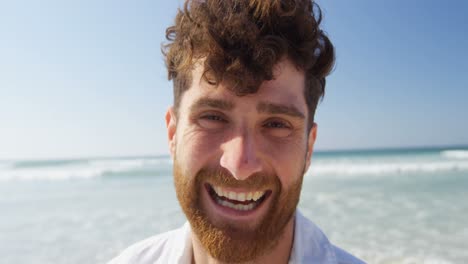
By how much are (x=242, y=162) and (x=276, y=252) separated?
2.43ft

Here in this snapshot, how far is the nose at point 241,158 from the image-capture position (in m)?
1.76

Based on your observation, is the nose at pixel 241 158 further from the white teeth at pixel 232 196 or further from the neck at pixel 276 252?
the neck at pixel 276 252

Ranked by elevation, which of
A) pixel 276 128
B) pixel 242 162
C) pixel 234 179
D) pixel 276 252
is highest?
pixel 276 128

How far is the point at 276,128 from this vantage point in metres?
1.86

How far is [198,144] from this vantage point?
189 centimetres

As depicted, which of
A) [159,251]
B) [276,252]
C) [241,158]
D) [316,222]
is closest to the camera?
[241,158]

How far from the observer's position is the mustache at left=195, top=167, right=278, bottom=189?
1.83 meters

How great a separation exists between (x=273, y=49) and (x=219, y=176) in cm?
78

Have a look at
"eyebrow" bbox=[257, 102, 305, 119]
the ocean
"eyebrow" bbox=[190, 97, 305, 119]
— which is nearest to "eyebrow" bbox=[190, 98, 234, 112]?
"eyebrow" bbox=[190, 97, 305, 119]

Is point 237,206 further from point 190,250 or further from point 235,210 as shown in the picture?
point 190,250

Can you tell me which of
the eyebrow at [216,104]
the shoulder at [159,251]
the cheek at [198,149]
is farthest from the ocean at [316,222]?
the eyebrow at [216,104]

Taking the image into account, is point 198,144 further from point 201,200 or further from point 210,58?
point 210,58

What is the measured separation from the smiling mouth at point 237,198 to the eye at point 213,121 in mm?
351

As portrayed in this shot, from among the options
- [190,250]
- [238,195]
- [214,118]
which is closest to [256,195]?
[238,195]
